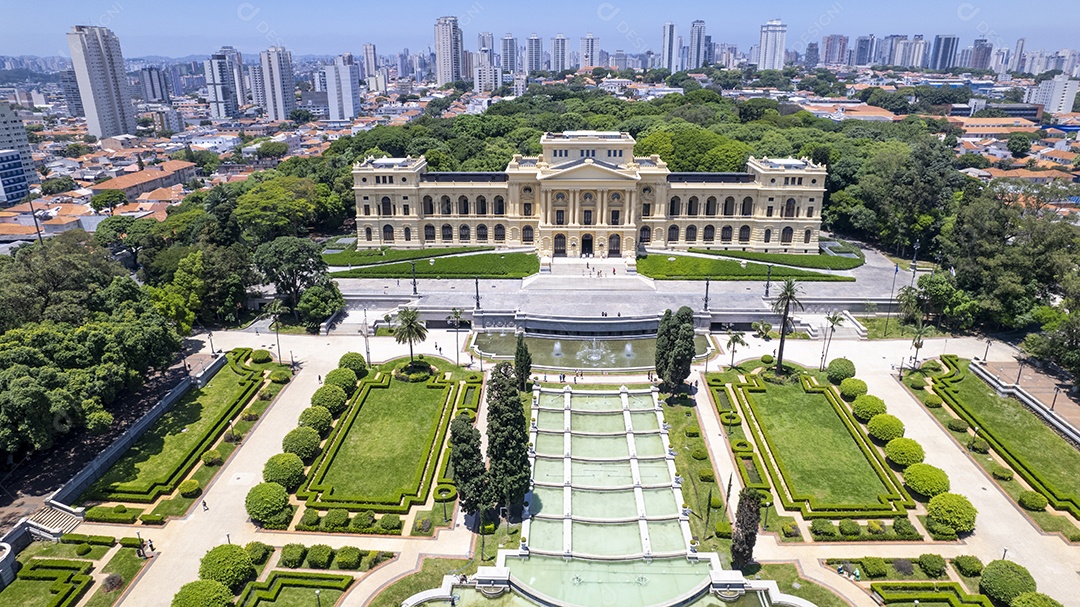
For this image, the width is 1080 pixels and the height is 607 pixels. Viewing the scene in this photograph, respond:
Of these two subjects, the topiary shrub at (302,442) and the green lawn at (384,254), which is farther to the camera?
the green lawn at (384,254)

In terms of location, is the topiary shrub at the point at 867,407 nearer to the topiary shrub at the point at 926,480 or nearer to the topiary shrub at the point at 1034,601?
the topiary shrub at the point at 926,480

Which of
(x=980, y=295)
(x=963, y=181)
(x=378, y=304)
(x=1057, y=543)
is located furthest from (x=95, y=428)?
(x=963, y=181)

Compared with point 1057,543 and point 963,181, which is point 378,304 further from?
point 963,181

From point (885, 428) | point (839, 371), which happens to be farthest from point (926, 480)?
point (839, 371)

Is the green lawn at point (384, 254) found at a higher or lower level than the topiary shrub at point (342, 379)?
higher

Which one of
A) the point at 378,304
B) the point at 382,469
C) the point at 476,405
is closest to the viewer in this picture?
the point at 382,469

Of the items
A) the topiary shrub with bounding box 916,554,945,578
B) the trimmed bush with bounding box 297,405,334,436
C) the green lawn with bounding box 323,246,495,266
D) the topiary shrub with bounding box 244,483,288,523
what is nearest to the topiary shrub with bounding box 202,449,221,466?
the trimmed bush with bounding box 297,405,334,436

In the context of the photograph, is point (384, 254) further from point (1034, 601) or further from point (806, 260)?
point (1034, 601)

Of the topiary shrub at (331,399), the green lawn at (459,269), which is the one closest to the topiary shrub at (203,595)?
the topiary shrub at (331,399)
